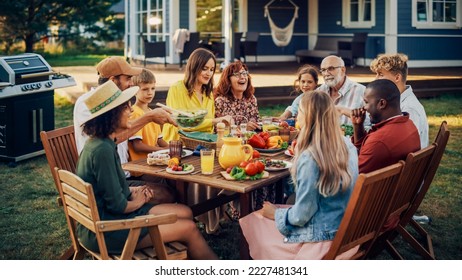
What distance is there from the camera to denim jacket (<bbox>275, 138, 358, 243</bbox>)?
2.78 m

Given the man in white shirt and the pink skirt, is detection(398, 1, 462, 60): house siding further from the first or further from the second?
the pink skirt

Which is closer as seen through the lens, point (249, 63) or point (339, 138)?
point (339, 138)

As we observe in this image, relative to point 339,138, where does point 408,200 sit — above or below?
below

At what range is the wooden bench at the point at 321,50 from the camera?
14922mm

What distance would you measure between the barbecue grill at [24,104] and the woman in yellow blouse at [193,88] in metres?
2.22

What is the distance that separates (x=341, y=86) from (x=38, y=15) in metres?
17.8

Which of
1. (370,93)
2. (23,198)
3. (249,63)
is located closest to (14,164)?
(23,198)

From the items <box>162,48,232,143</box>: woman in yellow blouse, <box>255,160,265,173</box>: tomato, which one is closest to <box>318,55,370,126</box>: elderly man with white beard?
<box>162,48,232,143</box>: woman in yellow blouse

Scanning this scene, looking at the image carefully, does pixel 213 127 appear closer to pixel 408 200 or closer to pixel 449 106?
pixel 408 200

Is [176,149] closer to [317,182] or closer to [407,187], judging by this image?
[317,182]

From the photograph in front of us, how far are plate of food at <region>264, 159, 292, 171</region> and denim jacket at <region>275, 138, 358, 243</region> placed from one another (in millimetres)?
484

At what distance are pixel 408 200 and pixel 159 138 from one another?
1.71 metres

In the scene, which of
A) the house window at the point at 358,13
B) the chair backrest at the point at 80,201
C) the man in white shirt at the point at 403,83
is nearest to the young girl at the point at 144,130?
the chair backrest at the point at 80,201

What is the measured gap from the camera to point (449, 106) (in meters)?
10.0
